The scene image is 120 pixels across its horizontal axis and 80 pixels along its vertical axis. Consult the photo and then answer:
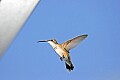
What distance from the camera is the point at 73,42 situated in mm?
1099

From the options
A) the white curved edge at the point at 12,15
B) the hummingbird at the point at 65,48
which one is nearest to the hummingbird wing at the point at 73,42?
the hummingbird at the point at 65,48

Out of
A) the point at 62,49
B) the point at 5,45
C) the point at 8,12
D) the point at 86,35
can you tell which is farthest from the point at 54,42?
the point at 8,12

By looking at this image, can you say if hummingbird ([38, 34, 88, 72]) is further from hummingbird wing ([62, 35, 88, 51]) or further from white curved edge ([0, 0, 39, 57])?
white curved edge ([0, 0, 39, 57])

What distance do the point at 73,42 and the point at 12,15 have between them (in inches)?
18.4

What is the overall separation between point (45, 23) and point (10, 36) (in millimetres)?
381

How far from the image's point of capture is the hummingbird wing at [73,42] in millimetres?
1069

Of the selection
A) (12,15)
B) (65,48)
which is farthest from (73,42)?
(12,15)

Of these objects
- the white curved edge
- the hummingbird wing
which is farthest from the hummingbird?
the white curved edge

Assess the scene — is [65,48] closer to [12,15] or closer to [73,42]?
[73,42]

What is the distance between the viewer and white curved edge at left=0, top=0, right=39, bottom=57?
675mm

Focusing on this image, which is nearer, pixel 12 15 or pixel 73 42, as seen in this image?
pixel 12 15

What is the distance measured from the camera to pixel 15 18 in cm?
72

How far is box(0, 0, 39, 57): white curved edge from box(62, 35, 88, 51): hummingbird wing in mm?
382

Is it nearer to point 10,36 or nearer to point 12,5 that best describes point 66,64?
point 10,36
